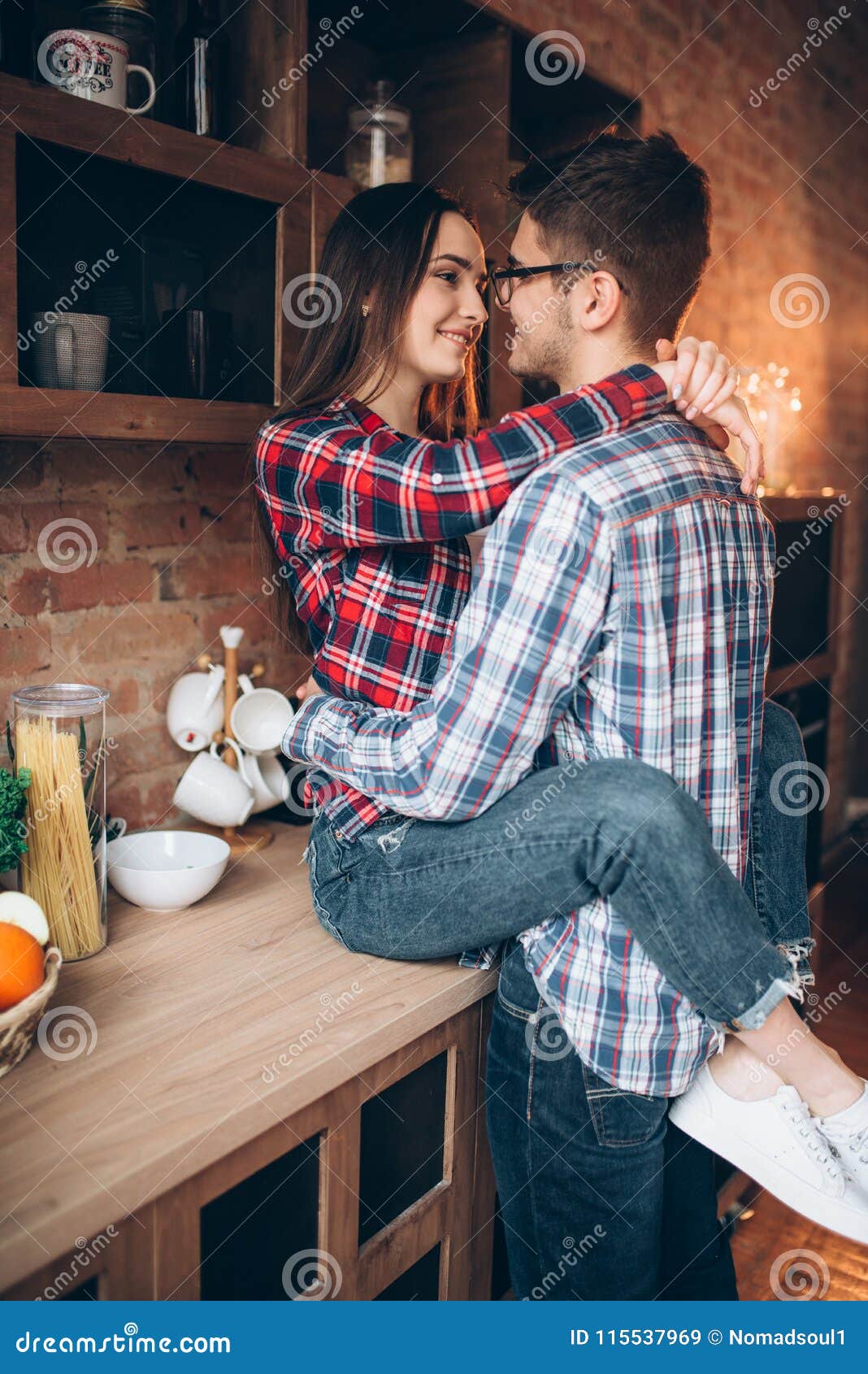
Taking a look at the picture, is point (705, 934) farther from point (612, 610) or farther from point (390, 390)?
point (390, 390)

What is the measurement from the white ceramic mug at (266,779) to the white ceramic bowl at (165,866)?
0.52 ft

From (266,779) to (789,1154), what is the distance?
1.06 m

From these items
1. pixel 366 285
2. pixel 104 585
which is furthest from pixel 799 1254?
pixel 366 285

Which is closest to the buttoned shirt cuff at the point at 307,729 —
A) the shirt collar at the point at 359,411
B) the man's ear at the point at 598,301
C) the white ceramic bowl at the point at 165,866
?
the white ceramic bowl at the point at 165,866

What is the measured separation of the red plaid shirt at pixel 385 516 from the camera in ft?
4.37

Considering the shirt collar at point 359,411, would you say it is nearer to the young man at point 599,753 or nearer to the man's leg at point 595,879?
the young man at point 599,753

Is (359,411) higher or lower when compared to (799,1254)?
higher

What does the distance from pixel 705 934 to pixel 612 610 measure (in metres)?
0.36

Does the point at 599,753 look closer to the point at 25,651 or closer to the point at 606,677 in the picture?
the point at 606,677

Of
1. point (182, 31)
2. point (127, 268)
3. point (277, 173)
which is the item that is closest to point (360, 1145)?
point (127, 268)

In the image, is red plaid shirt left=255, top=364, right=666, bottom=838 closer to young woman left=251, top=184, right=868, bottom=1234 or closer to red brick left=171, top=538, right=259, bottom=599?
young woman left=251, top=184, right=868, bottom=1234

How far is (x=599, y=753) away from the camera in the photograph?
130 cm

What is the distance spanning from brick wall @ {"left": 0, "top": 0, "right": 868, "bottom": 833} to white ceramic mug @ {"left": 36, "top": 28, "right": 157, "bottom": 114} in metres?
0.49
